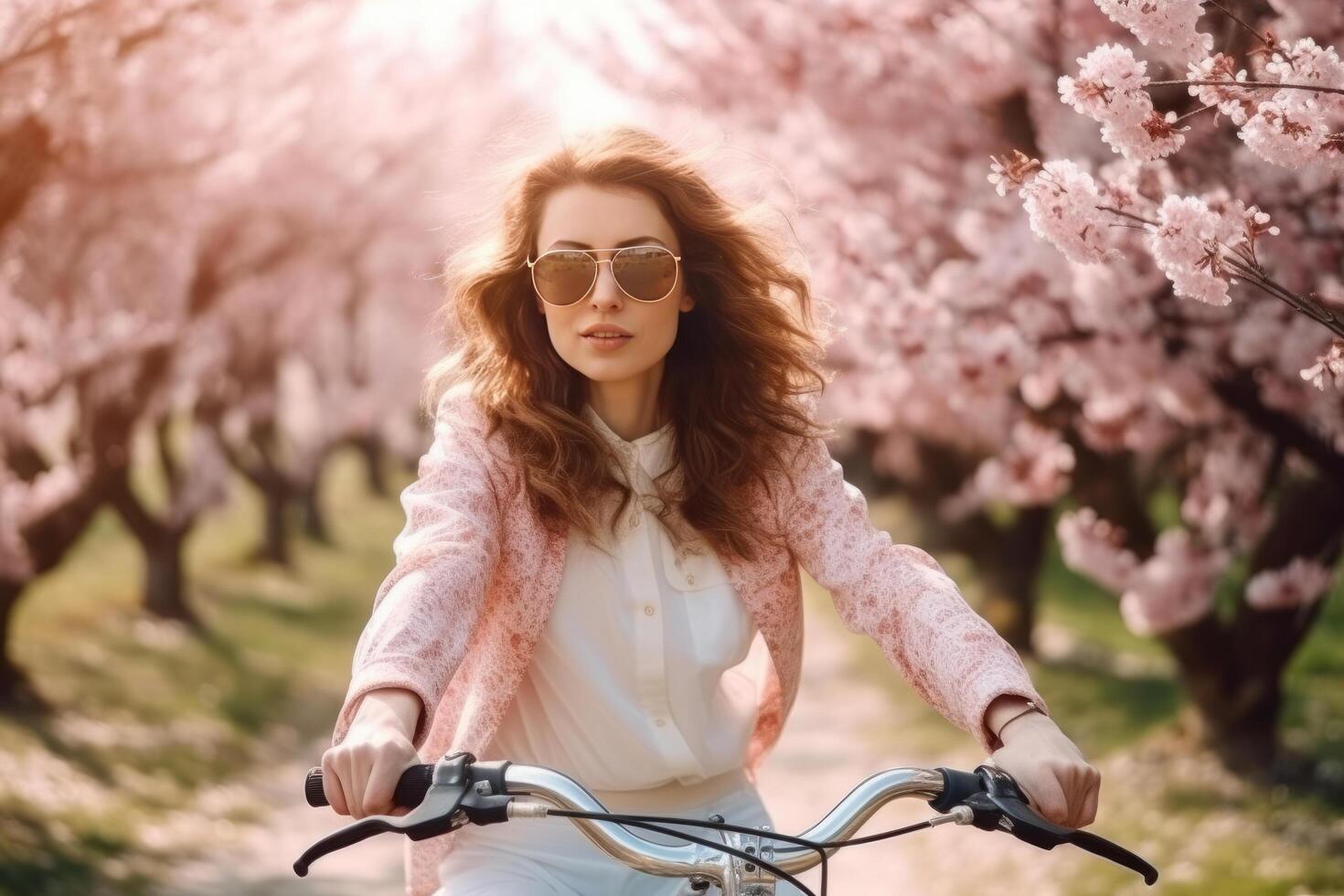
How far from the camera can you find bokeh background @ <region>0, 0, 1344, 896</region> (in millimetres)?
4496

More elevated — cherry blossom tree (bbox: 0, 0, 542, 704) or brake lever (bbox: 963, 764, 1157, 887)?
cherry blossom tree (bbox: 0, 0, 542, 704)

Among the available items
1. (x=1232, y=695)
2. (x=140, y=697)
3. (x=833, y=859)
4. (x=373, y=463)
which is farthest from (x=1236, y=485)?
(x=373, y=463)

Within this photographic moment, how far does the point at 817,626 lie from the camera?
17.6 metres

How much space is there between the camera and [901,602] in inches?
103

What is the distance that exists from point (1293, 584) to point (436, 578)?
566 centimetres

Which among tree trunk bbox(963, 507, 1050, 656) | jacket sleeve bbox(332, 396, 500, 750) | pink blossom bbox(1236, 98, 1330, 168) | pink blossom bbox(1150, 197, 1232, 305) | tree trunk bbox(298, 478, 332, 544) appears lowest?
jacket sleeve bbox(332, 396, 500, 750)

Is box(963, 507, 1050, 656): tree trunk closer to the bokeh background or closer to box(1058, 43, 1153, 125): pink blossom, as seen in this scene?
the bokeh background

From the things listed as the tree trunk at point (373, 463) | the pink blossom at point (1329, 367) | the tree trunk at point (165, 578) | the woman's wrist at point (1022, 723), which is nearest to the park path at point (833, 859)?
the tree trunk at point (165, 578)

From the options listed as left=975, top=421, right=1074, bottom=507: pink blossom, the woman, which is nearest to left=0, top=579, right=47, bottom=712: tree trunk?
left=975, top=421, right=1074, bottom=507: pink blossom

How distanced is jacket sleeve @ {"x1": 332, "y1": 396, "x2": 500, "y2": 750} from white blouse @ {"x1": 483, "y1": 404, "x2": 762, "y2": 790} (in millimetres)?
188

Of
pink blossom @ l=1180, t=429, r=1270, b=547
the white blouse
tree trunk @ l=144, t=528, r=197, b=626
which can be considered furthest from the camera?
tree trunk @ l=144, t=528, r=197, b=626

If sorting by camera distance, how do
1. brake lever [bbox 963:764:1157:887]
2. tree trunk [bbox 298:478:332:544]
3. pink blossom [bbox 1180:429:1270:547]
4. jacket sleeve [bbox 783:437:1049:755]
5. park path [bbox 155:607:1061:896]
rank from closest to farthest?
brake lever [bbox 963:764:1157:887] < jacket sleeve [bbox 783:437:1049:755] < park path [bbox 155:607:1061:896] < pink blossom [bbox 1180:429:1270:547] < tree trunk [bbox 298:478:332:544]

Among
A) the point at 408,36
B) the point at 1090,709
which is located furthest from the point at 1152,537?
the point at 408,36

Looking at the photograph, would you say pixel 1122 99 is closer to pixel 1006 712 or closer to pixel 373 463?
pixel 1006 712
